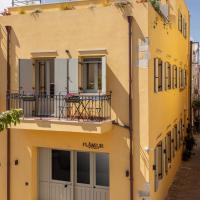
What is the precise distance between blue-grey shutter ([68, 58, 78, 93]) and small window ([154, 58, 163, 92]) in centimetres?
336

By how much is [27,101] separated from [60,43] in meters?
2.89

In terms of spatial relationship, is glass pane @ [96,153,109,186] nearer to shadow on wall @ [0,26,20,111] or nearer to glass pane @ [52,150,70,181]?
glass pane @ [52,150,70,181]

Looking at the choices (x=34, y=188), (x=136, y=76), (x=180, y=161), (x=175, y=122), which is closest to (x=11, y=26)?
(x=136, y=76)

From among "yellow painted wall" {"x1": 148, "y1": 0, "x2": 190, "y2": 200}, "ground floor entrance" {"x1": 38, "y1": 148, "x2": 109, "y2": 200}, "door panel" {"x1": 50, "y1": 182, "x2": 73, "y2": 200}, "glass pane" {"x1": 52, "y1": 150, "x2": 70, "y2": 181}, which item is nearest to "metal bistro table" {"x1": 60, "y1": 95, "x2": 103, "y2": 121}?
"ground floor entrance" {"x1": 38, "y1": 148, "x2": 109, "y2": 200}

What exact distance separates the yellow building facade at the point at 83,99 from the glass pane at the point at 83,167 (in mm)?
43

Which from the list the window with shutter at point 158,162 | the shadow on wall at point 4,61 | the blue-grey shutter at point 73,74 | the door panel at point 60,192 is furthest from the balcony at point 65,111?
the door panel at point 60,192

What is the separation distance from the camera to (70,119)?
13.9 metres

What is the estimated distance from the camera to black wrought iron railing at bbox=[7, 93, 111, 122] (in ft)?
45.4

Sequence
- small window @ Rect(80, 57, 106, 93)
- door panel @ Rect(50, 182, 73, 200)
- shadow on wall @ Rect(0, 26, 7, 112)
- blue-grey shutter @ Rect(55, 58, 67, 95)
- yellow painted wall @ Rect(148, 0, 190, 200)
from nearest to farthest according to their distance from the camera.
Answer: yellow painted wall @ Rect(148, 0, 190, 200) → blue-grey shutter @ Rect(55, 58, 67, 95) → small window @ Rect(80, 57, 106, 93) → door panel @ Rect(50, 182, 73, 200) → shadow on wall @ Rect(0, 26, 7, 112)

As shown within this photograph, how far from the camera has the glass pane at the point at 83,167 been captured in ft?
48.9

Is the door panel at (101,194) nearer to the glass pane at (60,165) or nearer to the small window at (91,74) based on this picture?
the glass pane at (60,165)

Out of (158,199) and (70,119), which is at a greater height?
(70,119)

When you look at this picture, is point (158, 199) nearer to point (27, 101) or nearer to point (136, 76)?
point (136, 76)

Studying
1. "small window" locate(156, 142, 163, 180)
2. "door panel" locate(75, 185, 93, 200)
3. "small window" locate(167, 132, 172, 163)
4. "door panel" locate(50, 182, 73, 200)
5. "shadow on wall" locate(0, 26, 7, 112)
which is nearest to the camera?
"door panel" locate(75, 185, 93, 200)
